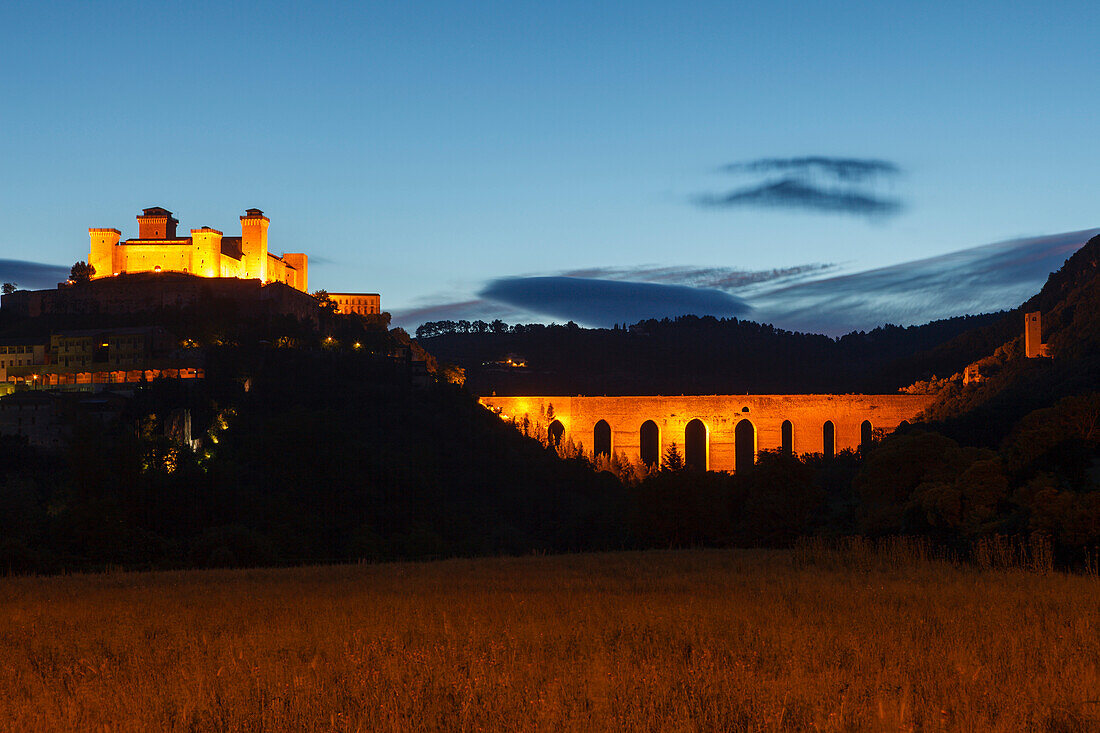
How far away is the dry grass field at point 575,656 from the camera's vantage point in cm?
686

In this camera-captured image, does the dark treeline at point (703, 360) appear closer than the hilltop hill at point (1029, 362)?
No

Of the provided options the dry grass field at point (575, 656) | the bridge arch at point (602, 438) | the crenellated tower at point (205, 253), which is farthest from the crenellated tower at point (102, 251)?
the dry grass field at point (575, 656)

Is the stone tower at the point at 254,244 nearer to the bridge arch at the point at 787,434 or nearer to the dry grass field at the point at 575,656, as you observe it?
the bridge arch at the point at 787,434

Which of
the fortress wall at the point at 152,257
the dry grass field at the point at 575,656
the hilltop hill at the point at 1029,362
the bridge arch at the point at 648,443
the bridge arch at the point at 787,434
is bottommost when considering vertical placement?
the bridge arch at the point at 648,443

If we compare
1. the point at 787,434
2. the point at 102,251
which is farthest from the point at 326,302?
the point at 787,434

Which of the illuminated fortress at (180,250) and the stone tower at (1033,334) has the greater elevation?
the illuminated fortress at (180,250)

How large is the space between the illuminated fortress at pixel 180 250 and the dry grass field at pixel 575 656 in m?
87.7

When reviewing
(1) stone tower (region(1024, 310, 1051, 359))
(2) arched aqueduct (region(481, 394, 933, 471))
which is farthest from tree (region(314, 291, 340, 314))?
(1) stone tower (region(1024, 310, 1051, 359))

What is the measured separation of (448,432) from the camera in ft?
241

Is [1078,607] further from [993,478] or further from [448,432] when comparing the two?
[448,432]

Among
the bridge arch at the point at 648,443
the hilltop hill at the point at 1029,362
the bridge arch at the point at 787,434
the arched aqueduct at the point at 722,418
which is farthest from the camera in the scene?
the bridge arch at the point at 648,443

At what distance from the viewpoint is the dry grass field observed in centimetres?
686

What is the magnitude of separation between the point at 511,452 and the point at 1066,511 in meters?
57.6

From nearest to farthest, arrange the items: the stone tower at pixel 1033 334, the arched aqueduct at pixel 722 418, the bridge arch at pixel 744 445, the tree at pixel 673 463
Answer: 1. the tree at pixel 673 463
2. the stone tower at pixel 1033 334
3. the arched aqueduct at pixel 722 418
4. the bridge arch at pixel 744 445
